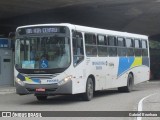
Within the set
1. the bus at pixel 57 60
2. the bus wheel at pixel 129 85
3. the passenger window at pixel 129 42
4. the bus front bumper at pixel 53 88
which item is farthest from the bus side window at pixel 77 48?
the bus wheel at pixel 129 85

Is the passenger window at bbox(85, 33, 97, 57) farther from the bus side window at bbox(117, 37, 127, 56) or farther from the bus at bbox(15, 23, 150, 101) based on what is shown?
the bus side window at bbox(117, 37, 127, 56)

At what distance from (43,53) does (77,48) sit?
1.33 m

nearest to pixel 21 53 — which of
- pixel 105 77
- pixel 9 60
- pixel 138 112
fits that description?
pixel 105 77

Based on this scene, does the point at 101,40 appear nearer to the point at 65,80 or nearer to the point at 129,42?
the point at 65,80

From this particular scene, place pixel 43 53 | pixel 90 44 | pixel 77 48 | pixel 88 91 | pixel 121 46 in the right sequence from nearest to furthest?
pixel 43 53 < pixel 77 48 < pixel 88 91 < pixel 90 44 < pixel 121 46

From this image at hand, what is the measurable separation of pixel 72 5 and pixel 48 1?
9.87ft

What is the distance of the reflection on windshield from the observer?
56.1 ft

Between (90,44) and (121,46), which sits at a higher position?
(121,46)

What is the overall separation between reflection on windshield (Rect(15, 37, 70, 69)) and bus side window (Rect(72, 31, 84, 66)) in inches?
16.4

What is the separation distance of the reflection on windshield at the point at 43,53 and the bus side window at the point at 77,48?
1.37 feet

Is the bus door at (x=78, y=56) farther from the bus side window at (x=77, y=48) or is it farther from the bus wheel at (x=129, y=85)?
the bus wheel at (x=129, y=85)

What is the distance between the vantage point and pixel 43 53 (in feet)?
56.7

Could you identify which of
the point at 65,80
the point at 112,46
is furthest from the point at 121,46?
the point at 65,80

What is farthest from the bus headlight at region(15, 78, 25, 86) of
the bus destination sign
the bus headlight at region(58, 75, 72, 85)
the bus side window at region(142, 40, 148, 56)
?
the bus side window at region(142, 40, 148, 56)
